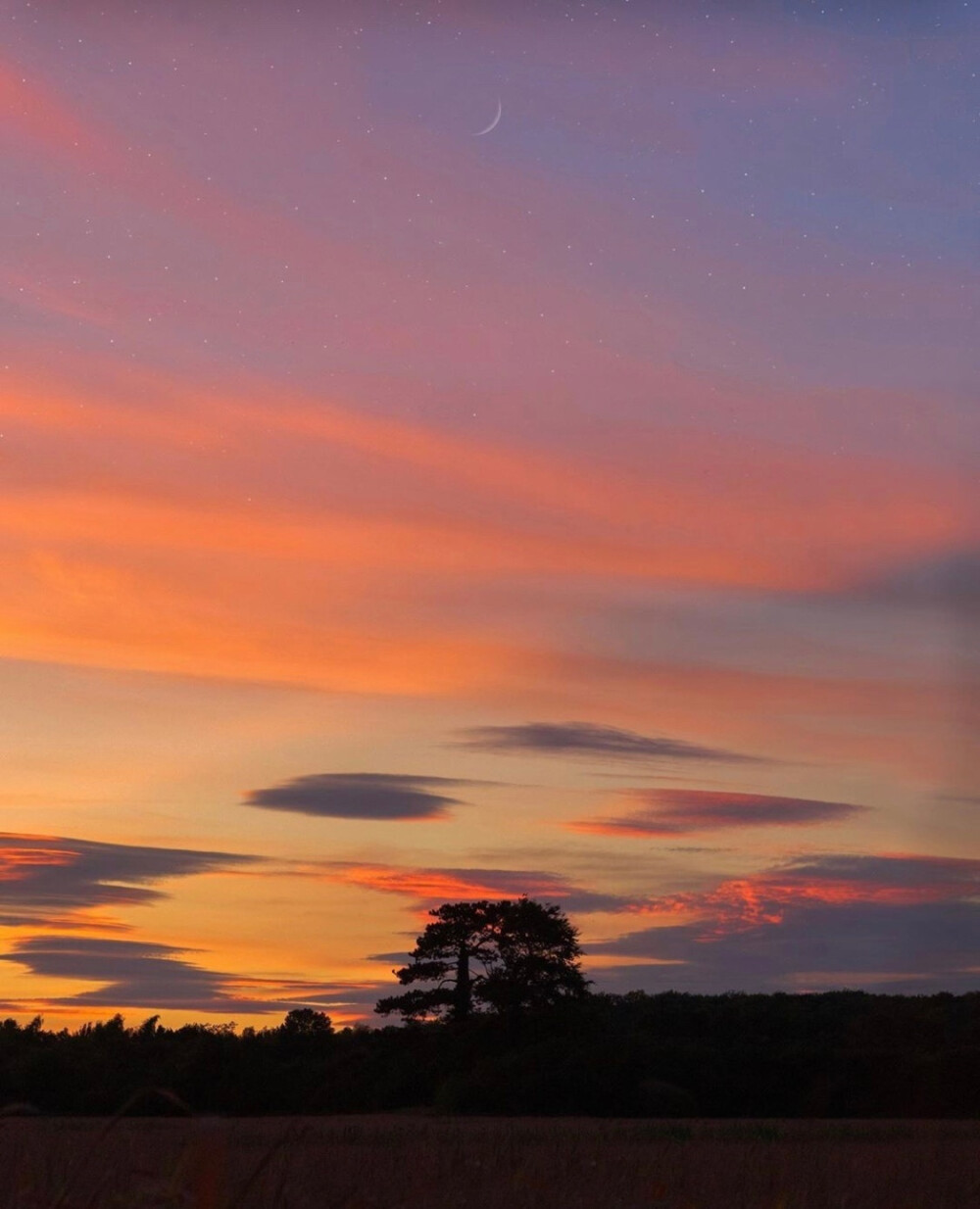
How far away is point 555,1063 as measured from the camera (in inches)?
1988

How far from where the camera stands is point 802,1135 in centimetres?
3056

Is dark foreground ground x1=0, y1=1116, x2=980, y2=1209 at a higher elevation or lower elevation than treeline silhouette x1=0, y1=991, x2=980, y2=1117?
lower

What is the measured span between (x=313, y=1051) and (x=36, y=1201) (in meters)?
53.3

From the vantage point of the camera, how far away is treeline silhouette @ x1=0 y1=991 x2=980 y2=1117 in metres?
48.3

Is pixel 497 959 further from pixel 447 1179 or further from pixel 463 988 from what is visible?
pixel 447 1179

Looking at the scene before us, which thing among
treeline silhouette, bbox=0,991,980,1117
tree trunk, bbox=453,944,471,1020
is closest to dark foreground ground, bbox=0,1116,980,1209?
treeline silhouette, bbox=0,991,980,1117

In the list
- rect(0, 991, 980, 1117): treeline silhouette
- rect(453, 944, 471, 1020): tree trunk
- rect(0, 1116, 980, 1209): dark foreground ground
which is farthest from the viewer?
rect(453, 944, 471, 1020): tree trunk

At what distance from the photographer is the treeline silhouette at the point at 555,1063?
4831cm

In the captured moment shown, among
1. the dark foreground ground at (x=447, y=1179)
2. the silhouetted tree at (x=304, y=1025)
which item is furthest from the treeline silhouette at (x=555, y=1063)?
the dark foreground ground at (x=447, y=1179)

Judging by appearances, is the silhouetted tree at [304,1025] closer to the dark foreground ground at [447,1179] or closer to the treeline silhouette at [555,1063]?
the treeline silhouette at [555,1063]

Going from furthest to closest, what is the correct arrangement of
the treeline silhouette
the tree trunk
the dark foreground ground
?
the tree trunk, the treeline silhouette, the dark foreground ground

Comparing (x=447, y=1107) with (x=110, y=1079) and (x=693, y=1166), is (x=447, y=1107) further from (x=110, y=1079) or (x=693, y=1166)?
(x=693, y=1166)

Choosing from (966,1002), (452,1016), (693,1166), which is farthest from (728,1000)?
(693,1166)

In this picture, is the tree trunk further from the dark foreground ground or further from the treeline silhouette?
the dark foreground ground
